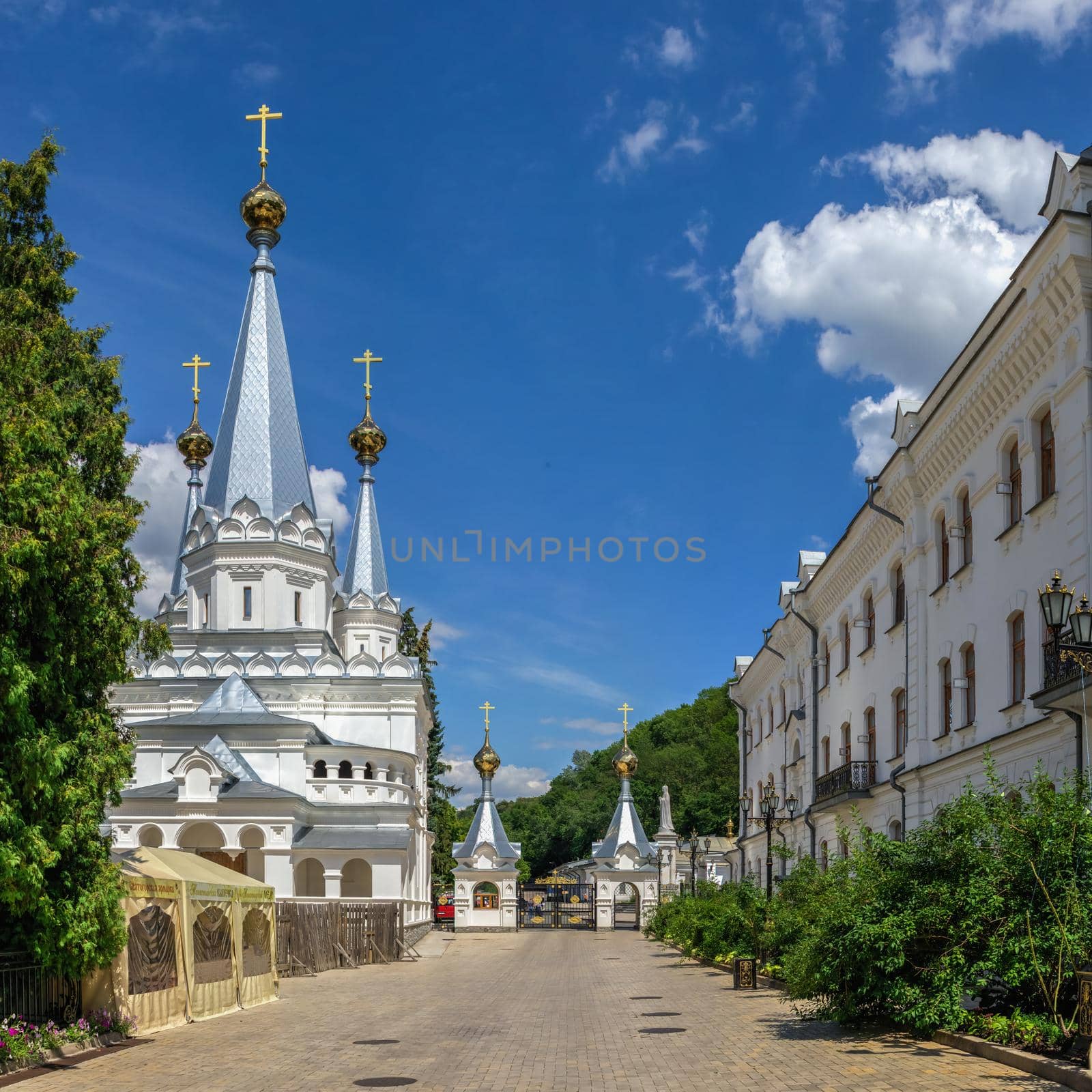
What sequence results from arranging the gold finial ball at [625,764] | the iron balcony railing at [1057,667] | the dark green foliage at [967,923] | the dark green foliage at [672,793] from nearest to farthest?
1. the dark green foliage at [967,923]
2. the iron balcony railing at [1057,667]
3. the gold finial ball at [625,764]
4. the dark green foliage at [672,793]

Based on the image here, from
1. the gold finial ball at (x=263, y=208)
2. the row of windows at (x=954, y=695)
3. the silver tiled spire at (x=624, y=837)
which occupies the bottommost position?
the silver tiled spire at (x=624, y=837)

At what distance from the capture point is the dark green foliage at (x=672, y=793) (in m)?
102

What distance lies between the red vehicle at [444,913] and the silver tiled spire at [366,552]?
15.7m

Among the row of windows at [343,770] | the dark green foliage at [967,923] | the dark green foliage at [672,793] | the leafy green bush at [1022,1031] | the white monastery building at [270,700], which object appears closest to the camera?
the leafy green bush at [1022,1031]

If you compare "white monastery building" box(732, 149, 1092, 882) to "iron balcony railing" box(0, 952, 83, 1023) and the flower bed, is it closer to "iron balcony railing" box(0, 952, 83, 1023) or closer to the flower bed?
the flower bed

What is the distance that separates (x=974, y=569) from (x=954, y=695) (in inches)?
92.6

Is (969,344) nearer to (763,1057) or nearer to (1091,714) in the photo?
(1091,714)

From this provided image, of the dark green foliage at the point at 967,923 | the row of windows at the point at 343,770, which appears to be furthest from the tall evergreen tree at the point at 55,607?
the row of windows at the point at 343,770

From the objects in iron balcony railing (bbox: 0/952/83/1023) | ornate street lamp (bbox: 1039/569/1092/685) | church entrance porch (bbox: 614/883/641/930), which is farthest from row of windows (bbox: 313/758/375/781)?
ornate street lamp (bbox: 1039/569/1092/685)

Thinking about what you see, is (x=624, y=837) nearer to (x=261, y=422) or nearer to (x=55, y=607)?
(x=261, y=422)

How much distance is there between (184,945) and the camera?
56.0ft

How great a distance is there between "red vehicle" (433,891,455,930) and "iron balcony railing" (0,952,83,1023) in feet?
153

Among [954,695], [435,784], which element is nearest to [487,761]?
[435,784]

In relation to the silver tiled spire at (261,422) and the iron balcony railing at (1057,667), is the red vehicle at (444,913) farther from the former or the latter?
the iron balcony railing at (1057,667)
